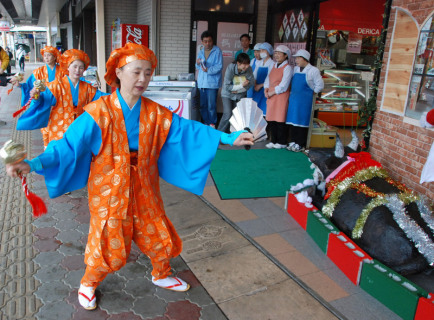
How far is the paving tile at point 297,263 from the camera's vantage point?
3072 mm

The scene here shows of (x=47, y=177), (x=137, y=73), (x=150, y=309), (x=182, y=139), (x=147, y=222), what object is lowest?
(x=150, y=309)

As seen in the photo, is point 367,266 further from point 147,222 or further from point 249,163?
point 249,163

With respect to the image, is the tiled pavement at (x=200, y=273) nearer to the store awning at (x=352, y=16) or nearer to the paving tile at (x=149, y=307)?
the paving tile at (x=149, y=307)

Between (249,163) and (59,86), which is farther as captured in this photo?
(249,163)

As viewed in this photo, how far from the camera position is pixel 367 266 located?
2.73 meters

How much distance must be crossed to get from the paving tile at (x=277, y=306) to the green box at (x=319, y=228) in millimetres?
586

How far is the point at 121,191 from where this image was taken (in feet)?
7.80

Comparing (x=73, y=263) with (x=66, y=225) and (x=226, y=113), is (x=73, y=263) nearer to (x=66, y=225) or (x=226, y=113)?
(x=66, y=225)

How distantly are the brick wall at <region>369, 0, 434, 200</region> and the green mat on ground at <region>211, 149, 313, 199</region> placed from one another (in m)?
1.28

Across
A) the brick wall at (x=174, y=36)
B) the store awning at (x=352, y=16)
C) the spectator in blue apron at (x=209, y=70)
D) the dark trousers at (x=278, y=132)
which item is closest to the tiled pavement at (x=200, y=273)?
the dark trousers at (x=278, y=132)

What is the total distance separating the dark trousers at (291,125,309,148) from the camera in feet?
22.0

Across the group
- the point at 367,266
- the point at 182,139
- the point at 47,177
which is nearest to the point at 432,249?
the point at 367,266

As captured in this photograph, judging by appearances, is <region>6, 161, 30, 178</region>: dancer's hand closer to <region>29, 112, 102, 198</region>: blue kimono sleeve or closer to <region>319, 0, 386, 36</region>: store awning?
<region>29, 112, 102, 198</region>: blue kimono sleeve

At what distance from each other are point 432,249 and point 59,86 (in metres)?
3.81
